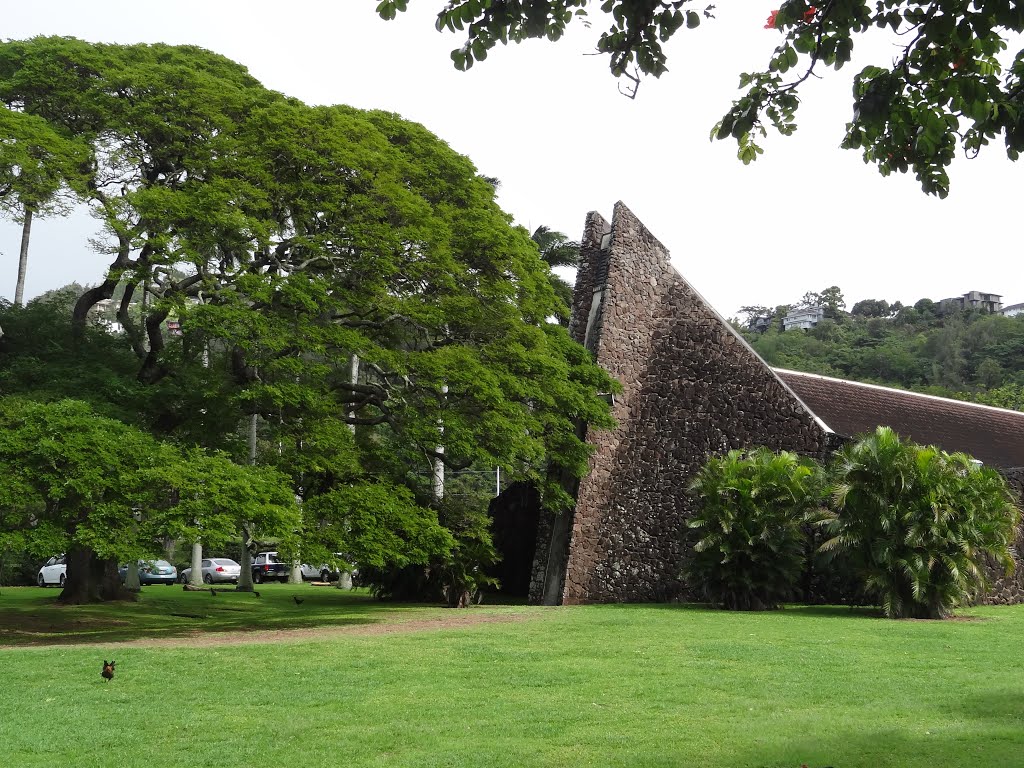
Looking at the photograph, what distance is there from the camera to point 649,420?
2172 centimetres

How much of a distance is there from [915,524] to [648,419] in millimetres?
6578

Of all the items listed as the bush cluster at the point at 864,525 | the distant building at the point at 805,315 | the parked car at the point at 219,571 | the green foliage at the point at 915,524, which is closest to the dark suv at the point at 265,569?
the parked car at the point at 219,571

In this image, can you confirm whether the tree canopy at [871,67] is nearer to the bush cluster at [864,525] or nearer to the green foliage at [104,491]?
the green foliage at [104,491]

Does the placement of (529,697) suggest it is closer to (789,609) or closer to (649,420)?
(789,609)

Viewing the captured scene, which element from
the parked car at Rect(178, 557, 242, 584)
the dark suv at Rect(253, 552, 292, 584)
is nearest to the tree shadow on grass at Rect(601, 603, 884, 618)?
the parked car at Rect(178, 557, 242, 584)

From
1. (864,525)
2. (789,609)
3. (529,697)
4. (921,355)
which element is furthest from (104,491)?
(921,355)

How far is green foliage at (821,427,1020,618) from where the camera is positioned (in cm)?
1656

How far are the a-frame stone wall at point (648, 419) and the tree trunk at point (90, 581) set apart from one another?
8.89 meters

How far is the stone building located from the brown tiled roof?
0.26 metres

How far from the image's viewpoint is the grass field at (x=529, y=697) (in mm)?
6559

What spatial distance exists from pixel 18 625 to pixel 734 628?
11089mm

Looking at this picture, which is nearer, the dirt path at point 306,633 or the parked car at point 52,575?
the dirt path at point 306,633

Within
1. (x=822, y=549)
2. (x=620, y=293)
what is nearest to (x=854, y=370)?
(x=620, y=293)

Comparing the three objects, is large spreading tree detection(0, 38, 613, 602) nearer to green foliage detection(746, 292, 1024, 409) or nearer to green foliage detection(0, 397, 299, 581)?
green foliage detection(0, 397, 299, 581)
